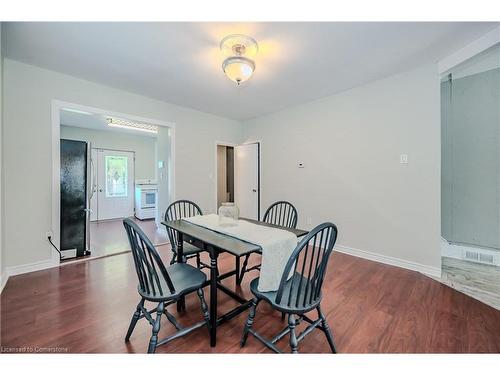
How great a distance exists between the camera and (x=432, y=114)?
260cm

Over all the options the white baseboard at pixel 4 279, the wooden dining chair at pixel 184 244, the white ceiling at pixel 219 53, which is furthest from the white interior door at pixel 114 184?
the wooden dining chair at pixel 184 244

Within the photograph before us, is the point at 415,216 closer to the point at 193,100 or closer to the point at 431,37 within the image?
the point at 431,37

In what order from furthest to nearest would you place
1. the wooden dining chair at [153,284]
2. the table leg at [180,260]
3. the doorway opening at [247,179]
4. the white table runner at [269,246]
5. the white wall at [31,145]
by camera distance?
the doorway opening at [247,179]
the white wall at [31,145]
the table leg at [180,260]
the white table runner at [269,246]
the wooden dining chair at [153,284]

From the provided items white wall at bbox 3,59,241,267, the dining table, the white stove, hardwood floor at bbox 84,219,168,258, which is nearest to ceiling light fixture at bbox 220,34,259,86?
the dining table

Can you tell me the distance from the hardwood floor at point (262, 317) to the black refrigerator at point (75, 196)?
1.82ft

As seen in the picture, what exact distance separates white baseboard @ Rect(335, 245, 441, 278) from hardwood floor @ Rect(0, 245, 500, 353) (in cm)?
16

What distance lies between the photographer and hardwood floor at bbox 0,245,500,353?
1.50m

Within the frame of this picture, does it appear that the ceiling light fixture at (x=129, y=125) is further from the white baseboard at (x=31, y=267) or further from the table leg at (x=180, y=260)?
the table leg at (x=180, y=260)

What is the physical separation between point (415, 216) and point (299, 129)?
2.23 m

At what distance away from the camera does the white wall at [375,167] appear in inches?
105

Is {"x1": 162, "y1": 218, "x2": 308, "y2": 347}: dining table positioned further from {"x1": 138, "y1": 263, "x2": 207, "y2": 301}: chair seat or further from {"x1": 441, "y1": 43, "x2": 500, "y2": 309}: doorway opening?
{"x1": 441, "y1": 43, "x2": 500, "y2": 309}: doorway opening

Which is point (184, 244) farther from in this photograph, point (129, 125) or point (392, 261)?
point (129, 125)

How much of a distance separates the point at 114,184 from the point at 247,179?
3.90m

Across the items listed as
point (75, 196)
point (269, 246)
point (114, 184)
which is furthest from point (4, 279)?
point (114, 184)
